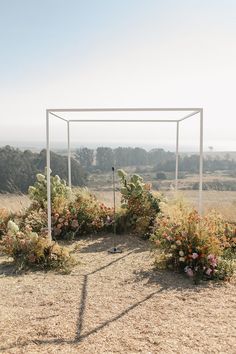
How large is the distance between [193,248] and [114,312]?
165 cm

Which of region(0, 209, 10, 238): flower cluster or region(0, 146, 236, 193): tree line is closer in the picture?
region(0, 209, 10, 238): flower cluster

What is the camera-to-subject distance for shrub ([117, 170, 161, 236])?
778cm

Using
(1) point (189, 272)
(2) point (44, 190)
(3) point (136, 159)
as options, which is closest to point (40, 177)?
(2) point (44, 190)

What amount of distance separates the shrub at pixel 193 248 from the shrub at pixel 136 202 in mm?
2336

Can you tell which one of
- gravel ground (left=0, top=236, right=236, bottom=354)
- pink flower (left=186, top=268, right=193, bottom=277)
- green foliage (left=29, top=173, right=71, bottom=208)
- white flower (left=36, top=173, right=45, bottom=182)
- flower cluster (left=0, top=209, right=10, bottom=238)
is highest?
white flower (left=36, top=173, right=45, bottom=182)

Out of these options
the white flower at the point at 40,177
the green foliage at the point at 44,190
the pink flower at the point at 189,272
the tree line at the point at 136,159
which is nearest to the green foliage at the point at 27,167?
the tree line at the point at 136,159

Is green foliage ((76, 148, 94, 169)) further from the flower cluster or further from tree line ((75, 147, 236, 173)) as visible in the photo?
the flower cluster

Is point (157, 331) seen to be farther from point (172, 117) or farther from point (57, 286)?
point (172, 117)

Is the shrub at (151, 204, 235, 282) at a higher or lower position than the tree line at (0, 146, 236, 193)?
lower

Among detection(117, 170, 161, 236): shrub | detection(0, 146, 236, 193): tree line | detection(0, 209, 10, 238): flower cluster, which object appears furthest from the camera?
detection(0, 146, 236, 193): tree line

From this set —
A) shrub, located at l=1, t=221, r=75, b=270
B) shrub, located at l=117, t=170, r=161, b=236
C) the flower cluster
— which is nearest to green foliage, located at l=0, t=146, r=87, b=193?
the flower cluster

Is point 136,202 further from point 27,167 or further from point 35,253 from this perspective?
point 27,167

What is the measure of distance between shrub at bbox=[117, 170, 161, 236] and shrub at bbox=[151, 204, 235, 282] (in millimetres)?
2336

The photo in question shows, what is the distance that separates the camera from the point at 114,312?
384 centimetres
